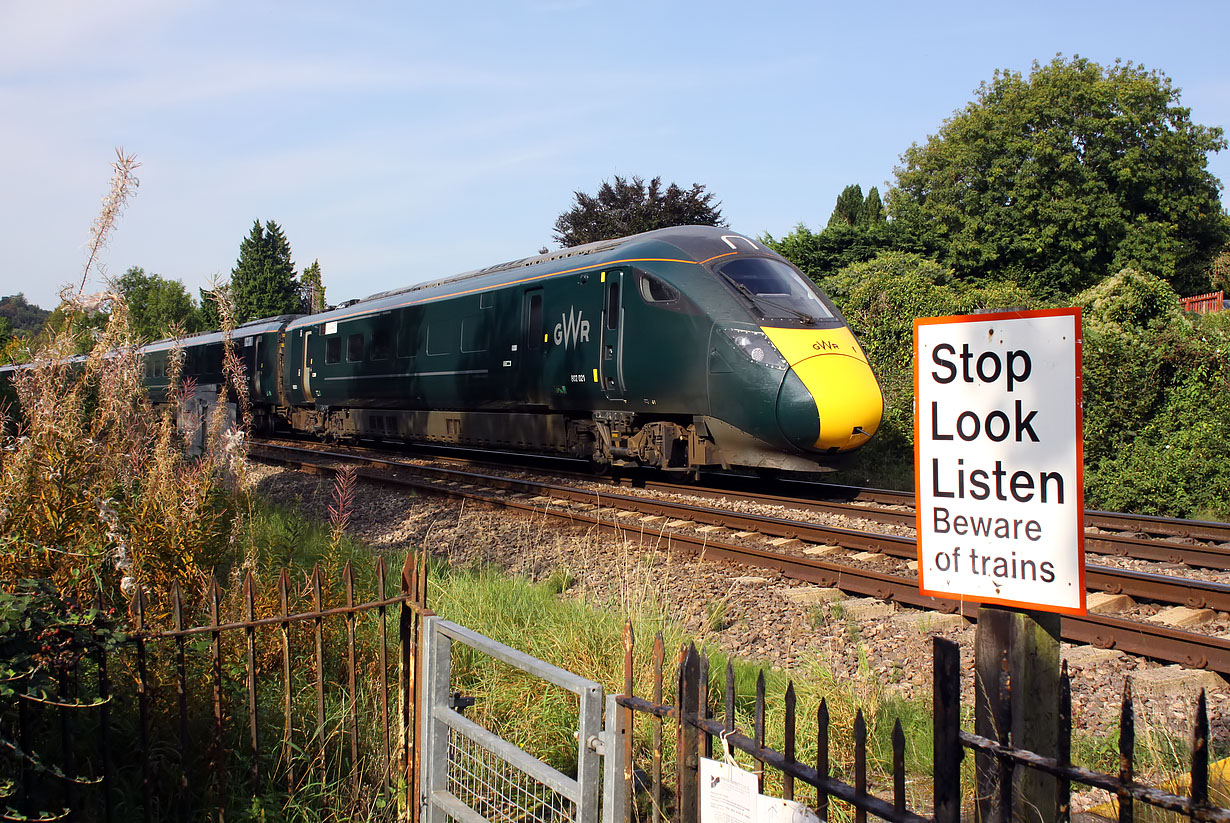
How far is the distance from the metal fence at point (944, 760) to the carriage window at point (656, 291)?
864cm

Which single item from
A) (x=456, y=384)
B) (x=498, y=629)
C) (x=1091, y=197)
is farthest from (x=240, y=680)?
(x=1091, y=197)

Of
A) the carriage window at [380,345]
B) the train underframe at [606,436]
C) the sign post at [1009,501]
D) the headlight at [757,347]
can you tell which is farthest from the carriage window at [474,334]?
the sign post at [1009,501]

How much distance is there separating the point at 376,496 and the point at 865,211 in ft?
165

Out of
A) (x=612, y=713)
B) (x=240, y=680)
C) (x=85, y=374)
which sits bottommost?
(x=240, y=680)

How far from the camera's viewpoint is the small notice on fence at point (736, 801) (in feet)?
7.13

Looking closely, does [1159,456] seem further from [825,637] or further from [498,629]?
[498,629]

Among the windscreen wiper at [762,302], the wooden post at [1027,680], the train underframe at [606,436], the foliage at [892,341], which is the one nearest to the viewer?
the wooden post at [1027,680]

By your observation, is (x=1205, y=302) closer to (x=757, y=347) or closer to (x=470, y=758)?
(x=757, y=347)

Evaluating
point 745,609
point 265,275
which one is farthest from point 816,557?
point 265,275

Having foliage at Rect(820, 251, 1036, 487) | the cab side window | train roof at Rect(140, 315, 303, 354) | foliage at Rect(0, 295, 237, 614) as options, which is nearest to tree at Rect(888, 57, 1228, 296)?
foliage at Rect(820, 251, 1036, 487)

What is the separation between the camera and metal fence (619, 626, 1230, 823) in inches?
66.7

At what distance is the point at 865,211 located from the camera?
186 ft

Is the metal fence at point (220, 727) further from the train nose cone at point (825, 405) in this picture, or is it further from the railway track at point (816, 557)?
the train nose cone at point (825, 405)

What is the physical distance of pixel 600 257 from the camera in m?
12.1
